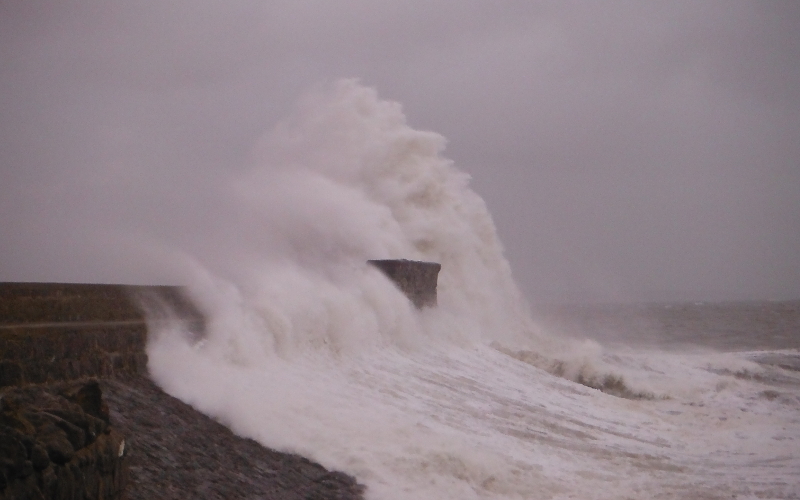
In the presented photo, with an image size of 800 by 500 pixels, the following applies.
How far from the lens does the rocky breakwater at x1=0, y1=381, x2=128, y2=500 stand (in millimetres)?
4059

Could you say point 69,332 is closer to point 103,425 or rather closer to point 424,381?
point 103,425

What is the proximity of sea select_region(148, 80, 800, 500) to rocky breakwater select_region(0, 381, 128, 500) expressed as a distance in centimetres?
238

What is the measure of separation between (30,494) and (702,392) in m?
16.4

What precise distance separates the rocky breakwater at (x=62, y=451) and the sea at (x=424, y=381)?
2.38 meters

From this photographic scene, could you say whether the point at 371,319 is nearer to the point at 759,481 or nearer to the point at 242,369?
the point at 242,369

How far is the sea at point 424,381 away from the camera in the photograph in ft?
28.2

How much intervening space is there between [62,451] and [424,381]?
27.6 feet

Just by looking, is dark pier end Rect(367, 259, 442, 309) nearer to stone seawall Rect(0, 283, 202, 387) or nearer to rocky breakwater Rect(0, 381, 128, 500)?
stone seawall Rect(0, 283, 202, 387)

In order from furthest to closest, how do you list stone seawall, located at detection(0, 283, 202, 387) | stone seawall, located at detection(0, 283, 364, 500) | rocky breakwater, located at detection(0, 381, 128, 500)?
1. stone seawall, located at detection(0, 283, 202, 387)
2. stone seawall, located at detection(0, 283, 364, 500)
3. rocky breakwater, located at detection(0, 381, 128, 500)

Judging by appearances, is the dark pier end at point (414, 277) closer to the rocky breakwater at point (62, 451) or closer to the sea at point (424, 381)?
the sea at point (424, 381)

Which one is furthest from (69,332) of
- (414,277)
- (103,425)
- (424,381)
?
(414,277)

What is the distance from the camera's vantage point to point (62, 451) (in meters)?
4.35

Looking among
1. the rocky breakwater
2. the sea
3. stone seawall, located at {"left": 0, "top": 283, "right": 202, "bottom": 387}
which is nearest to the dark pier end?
the sea

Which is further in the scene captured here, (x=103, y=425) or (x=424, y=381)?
(x=424, y=381)
